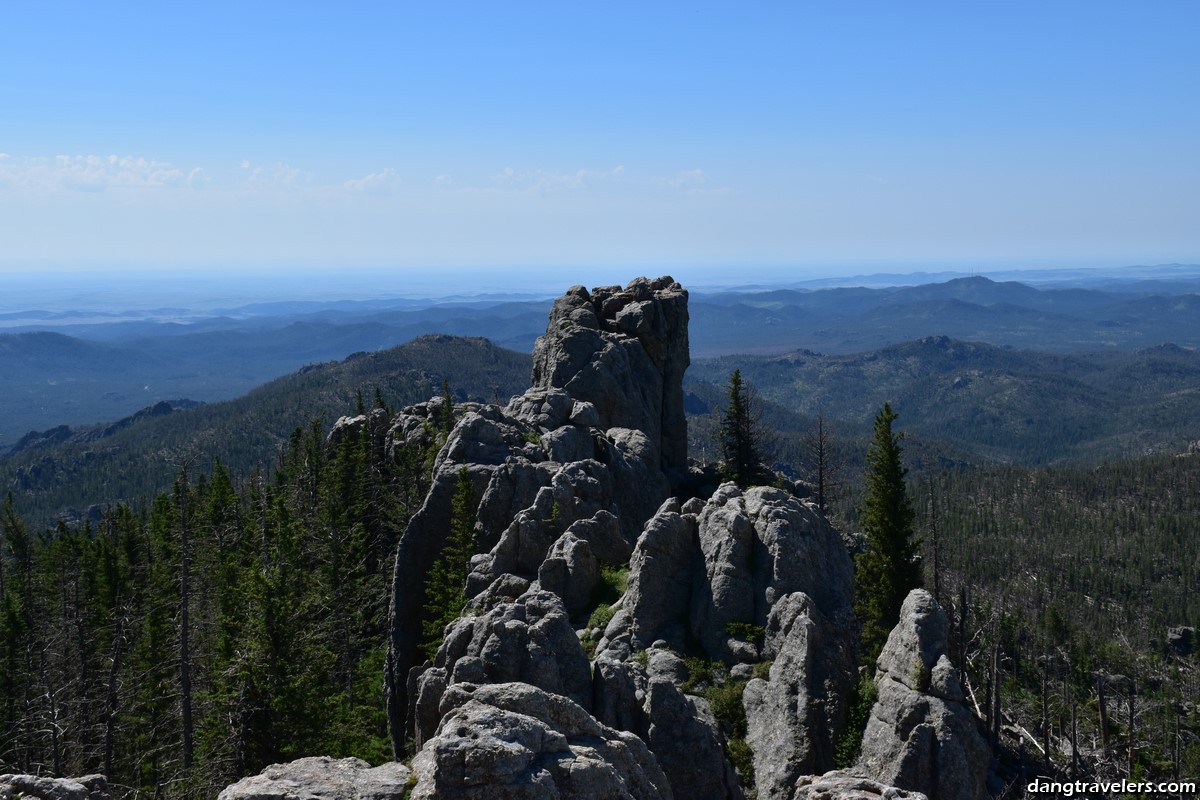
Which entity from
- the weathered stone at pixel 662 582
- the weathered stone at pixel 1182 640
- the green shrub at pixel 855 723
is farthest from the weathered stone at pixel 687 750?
the weathered stone at pixel 1182 640

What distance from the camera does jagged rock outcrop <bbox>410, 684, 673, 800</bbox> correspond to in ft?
48.1

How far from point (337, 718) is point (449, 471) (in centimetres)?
1338

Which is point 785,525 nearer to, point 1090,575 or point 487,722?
point 487,722

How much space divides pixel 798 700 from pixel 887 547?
2594cm

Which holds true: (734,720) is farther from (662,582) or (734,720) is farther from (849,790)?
(849,790)

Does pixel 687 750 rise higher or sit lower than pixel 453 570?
higher

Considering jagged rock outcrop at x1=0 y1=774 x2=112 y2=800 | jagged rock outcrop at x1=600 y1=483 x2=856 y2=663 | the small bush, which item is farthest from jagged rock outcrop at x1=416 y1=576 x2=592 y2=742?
jagged rock outcrop at x1=0 y1=774 x2=112 y2=800

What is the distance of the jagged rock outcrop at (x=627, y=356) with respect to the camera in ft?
215

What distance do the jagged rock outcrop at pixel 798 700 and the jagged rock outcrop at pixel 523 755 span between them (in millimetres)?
6512

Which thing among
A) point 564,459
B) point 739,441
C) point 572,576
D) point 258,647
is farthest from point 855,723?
point 739,441

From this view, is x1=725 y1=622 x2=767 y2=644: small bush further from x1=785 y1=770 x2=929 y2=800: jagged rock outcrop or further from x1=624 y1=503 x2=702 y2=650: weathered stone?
x1=785 y1=770 x2=929 y2=800: jagged rock outcrop

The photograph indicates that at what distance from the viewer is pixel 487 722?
50.7 feet

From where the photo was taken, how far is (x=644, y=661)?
2788 cm

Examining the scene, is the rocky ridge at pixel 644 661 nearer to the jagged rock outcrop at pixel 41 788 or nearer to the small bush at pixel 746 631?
the small bush at pixel 746 631
